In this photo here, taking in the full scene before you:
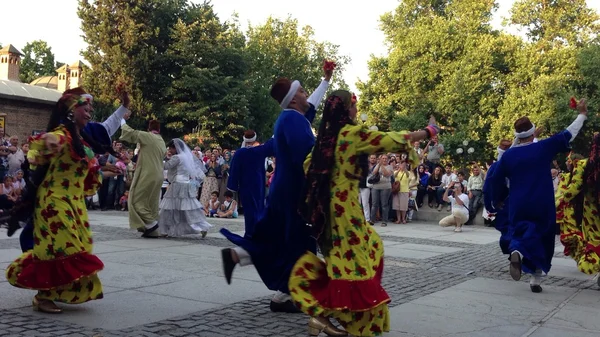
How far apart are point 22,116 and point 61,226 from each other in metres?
A: 35.4

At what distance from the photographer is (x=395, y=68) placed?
43.8m

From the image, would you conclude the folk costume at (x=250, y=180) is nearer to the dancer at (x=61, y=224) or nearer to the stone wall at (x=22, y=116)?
the dancer at (x=61, y=224)

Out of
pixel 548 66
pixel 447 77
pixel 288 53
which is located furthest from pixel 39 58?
pixel 548 66

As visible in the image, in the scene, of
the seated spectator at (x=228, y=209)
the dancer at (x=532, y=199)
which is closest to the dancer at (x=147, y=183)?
the seated spectator at (x=228, y=209)

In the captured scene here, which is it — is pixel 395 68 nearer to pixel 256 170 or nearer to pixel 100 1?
pixel 100 1

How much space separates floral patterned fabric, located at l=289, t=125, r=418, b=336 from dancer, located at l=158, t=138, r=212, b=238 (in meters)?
6.66

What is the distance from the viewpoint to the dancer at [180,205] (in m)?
11.4

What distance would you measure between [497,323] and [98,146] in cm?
368

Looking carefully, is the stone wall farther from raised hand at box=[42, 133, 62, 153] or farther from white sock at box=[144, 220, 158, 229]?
raised hand at box=[42, 133, 62, 153]

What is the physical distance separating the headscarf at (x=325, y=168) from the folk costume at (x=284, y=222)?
46 cm

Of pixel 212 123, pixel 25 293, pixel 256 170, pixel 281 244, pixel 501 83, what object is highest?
pixel 501 83

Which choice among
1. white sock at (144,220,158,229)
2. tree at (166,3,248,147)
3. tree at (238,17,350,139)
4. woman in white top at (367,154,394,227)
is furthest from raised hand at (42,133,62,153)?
tree at (238,17,350,139)

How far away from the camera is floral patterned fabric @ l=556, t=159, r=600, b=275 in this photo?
8023 millimetres

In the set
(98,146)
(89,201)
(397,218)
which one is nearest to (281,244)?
(98,146)
